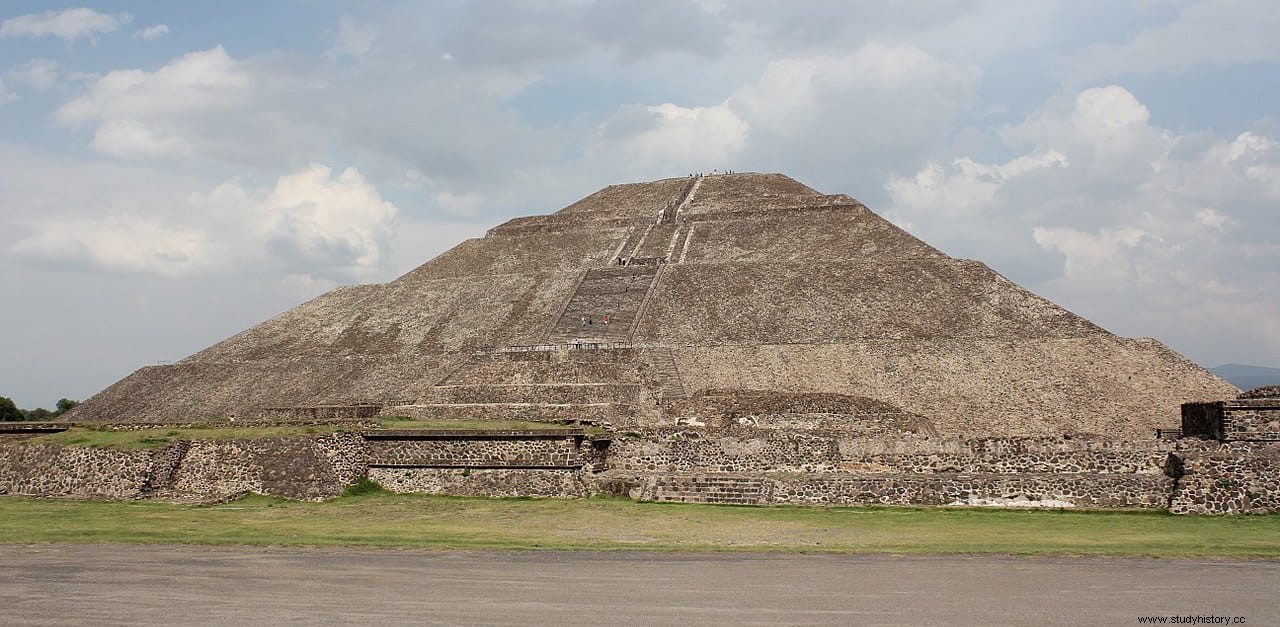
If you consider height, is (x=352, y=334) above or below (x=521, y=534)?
above

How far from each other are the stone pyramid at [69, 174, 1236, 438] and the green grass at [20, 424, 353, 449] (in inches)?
227

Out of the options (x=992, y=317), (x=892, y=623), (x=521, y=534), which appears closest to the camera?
(x=892, y=623)

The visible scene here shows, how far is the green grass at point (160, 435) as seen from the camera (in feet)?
81.0

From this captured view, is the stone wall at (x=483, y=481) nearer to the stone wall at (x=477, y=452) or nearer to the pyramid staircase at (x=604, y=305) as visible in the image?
the stone wall at (x=477, y=452)

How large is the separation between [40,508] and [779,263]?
114 ft

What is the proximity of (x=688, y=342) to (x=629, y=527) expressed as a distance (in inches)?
948

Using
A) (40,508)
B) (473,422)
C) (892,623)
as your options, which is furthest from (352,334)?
(892,623)

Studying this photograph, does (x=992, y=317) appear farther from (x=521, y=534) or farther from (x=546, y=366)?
(x=521, y=534)

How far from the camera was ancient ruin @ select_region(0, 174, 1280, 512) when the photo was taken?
22.5 meters

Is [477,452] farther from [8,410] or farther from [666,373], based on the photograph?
[8,410]

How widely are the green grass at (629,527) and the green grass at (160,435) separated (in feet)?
5.80

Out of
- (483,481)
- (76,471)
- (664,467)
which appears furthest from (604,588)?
(76,471)

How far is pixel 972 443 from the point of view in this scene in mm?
22750

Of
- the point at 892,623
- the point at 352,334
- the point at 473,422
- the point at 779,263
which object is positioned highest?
the point at 779,263
